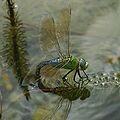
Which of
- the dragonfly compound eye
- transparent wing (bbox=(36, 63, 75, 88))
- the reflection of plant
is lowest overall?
transparent wing (bbox=(36, 63, 75, 88))

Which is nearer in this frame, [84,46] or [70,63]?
[70,63]

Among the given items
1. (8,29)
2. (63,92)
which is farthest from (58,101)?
(8,29)

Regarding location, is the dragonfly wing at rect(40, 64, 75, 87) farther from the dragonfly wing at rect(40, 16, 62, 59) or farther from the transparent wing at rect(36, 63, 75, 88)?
the dragonfly wing at rect(40, 16, 62, 59)

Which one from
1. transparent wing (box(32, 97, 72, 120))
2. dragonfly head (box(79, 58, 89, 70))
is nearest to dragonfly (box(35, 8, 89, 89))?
dragonfly head (box(79, 58, 89, 70))

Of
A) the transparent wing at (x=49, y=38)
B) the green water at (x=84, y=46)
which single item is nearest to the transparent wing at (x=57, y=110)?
the green water at (x=84, y=46)

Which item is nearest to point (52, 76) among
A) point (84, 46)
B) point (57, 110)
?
point (57, 110)

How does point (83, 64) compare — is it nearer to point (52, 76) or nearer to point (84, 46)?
point (52, 76)
